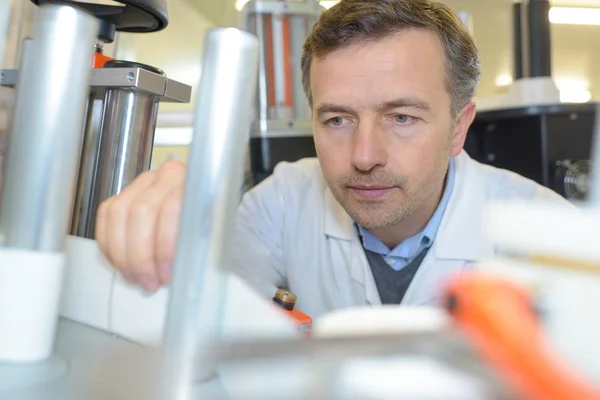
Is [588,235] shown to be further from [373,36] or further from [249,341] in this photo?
[373,36]

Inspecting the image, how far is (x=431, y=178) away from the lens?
0.79 m

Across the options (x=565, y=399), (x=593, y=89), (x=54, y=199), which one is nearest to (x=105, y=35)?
(x=54, y=199)

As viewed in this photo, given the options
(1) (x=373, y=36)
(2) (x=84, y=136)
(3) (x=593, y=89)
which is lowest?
(2) (x=84, y=136)

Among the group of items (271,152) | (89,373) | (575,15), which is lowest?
(89,373)

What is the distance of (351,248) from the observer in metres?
0.87

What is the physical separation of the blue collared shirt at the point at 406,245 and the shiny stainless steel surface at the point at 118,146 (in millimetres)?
457

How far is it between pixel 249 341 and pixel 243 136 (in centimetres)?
9

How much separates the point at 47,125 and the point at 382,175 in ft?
1.67

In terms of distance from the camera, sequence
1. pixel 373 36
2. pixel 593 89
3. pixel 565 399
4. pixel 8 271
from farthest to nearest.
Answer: pixel 593 89, pixel 373 36, pixel 8 271, pixel 565 399

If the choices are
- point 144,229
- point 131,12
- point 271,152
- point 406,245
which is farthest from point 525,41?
point 144,229

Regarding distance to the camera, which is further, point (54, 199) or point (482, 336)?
point (54, 199)

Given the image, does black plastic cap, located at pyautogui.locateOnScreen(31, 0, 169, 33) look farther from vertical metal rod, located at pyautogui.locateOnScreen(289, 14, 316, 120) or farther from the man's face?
vertical metal rod, located at pyautogui.locateOnScreen(289, 14, 316, 120)

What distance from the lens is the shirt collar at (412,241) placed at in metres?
0.85

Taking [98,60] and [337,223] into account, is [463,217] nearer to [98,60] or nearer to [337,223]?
[337,223]
